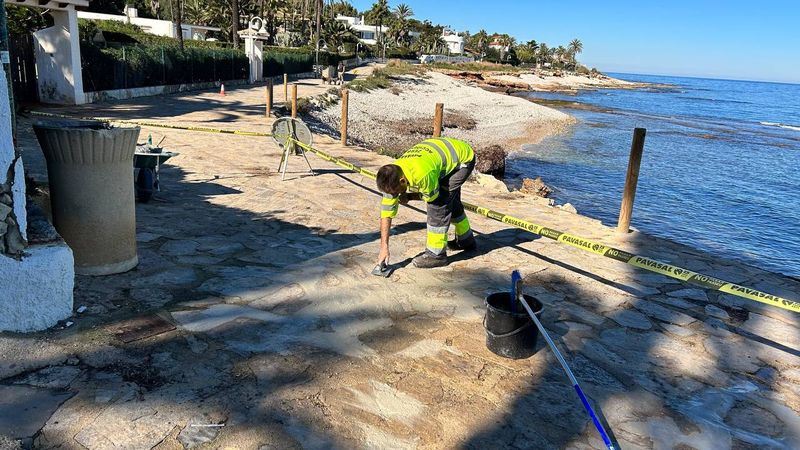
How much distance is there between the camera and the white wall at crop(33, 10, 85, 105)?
16906 millimetres

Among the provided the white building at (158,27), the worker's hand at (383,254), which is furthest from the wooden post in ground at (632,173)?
the white building at (158,27)

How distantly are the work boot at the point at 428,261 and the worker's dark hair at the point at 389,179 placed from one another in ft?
3.18

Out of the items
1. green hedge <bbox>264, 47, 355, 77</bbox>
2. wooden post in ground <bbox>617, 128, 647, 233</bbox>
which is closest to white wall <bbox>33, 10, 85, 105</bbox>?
wooden post in ground <bbox>617, 128, 647, 233</bbox>

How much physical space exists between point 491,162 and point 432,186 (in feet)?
40.9

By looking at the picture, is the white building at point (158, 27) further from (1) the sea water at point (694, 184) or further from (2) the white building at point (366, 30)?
(2) the white building at point (366, 30)

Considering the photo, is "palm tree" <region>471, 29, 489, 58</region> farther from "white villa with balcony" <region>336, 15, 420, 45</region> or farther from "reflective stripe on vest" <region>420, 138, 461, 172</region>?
"reflective stripe on vest" <region>420, 138, 461, 172</region>

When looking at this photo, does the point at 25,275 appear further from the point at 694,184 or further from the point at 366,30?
the point at 366,30

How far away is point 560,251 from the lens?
650 centimetres

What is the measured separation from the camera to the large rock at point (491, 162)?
1709cm

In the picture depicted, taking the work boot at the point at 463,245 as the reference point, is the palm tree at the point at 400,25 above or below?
above

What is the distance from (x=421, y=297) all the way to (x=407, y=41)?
10694 centimetres

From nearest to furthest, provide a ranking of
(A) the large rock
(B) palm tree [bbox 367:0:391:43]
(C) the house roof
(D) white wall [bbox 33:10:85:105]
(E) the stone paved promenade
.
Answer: (E) the stone paved promenade, (C) the house roof, (D) white wall [bbox 33:10:85:105], (A) the large rock, (B) palm tree [bbox 367:0:391:43]

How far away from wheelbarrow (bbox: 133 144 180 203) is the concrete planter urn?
2.47m

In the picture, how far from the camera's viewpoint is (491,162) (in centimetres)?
1727
